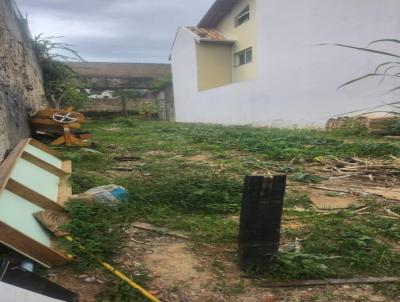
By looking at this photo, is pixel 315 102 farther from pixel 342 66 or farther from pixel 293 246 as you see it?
pixel 293 246

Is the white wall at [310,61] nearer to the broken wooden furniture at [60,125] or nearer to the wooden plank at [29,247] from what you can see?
the broken wooden furniture at [60,125]

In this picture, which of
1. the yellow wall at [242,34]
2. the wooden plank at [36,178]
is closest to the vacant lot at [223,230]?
the wooden plank at [36,178]

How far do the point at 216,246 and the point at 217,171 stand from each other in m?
2.03

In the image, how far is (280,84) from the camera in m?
11.4

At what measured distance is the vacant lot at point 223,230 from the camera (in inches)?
66.2

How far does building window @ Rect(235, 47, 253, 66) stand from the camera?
1566cm

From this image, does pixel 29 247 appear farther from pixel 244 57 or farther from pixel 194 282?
pixel 244 57

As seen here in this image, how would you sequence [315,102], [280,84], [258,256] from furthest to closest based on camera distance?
[280,84] < [315,102] < [258,256]

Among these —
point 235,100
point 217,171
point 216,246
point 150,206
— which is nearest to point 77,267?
point 216,246

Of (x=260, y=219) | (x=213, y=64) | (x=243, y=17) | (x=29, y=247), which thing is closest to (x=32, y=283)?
(x=29, y=247)

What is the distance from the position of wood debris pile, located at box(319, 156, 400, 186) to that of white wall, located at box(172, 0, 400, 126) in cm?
402

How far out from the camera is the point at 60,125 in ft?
19.2

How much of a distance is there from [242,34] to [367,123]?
9.61 m

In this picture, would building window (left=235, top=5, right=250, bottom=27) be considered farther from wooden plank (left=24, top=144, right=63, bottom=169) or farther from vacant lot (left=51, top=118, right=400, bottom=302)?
wooden plank (left=24, top=144, right=63, bottom=169)
